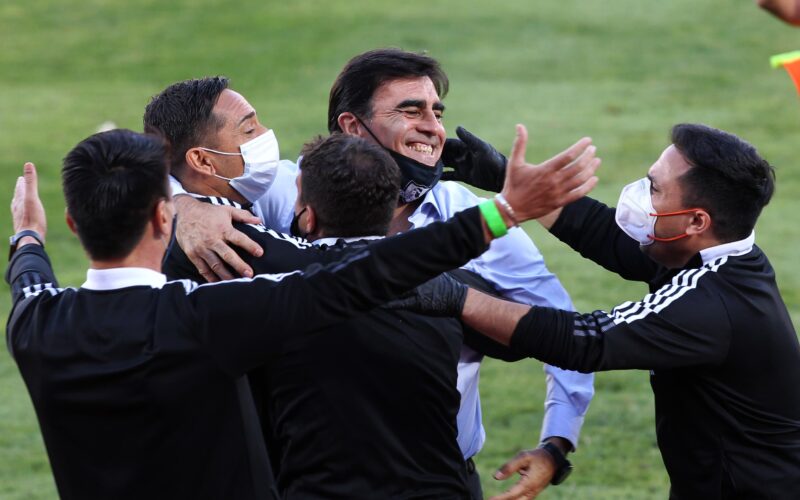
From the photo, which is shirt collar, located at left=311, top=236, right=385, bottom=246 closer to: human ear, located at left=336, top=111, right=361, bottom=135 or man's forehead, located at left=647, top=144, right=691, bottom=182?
man's forehead, located at left=647, top=144, right=691, bottom=182

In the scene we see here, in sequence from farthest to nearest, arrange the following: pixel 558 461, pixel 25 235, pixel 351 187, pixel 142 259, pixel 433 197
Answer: pixel 433 197 < pixel 558 461 < pixel 25 235 < pixel 351 187 < pixel 142 259

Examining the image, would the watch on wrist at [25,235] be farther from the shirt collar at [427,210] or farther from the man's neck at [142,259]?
the shirt collar at [427,210]

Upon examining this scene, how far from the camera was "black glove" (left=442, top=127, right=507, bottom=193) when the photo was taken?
16.5ft

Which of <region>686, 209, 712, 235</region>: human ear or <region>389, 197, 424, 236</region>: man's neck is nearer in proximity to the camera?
<region>686, 209, 712, 235</region>: human ear

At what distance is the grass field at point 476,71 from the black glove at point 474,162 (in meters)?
6.03

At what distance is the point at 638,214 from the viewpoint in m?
4.55

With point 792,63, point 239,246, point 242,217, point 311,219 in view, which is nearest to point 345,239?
point 311,219

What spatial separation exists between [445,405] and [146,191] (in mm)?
1094

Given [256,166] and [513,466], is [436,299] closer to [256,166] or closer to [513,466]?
[513,466]

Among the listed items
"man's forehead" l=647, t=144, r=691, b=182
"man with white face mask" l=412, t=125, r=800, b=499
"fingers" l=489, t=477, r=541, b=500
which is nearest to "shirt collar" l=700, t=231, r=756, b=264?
"man with white face mask" l=412, t=125, r=800, b=499

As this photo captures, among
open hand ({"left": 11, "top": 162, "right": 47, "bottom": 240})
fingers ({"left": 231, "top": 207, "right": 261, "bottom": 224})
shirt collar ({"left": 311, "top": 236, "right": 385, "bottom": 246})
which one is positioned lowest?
shirt collar ({"left": 311, "top": 236, "right": 385, "bottom": 246})

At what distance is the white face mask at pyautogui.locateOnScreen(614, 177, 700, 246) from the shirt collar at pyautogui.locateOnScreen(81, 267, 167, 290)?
1.84m

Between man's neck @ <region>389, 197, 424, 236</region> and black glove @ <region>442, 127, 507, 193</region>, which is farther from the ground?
black glove @ <region>442, 127, 507, 193</region>

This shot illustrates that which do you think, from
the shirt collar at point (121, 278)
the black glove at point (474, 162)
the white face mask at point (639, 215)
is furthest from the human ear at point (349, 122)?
the shirt collar at point (121, 278)
